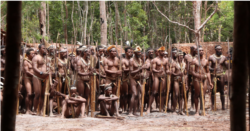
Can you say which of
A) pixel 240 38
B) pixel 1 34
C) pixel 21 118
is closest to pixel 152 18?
pixel 1 34

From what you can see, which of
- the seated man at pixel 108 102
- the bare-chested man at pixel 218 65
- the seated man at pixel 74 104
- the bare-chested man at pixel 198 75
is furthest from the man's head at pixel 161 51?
the seated man at pixel 74 104

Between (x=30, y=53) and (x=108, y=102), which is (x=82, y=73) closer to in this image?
(x=108, y=102)

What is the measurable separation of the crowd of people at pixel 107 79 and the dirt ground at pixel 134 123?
1.75ft

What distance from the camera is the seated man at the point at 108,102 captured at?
8245 mm

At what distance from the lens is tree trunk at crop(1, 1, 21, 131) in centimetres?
272

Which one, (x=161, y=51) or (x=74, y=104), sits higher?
(x=161, y=51)

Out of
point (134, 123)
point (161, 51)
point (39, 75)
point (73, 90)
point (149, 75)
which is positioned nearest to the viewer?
point (134, 123)

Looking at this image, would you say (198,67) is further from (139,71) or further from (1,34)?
(1,34)

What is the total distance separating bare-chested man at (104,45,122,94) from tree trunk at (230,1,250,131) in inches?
240

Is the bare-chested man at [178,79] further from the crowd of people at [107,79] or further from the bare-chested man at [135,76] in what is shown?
the bare-chested man at [135,76]

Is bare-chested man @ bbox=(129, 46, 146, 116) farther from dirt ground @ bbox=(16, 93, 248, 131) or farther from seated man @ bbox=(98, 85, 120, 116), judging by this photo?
seated man @ bbox=(98, 85, 120, 116)

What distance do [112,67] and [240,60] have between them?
6345mm

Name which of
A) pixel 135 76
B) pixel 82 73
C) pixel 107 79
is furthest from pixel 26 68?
pixel 135 76

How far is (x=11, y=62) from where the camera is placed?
274cm
